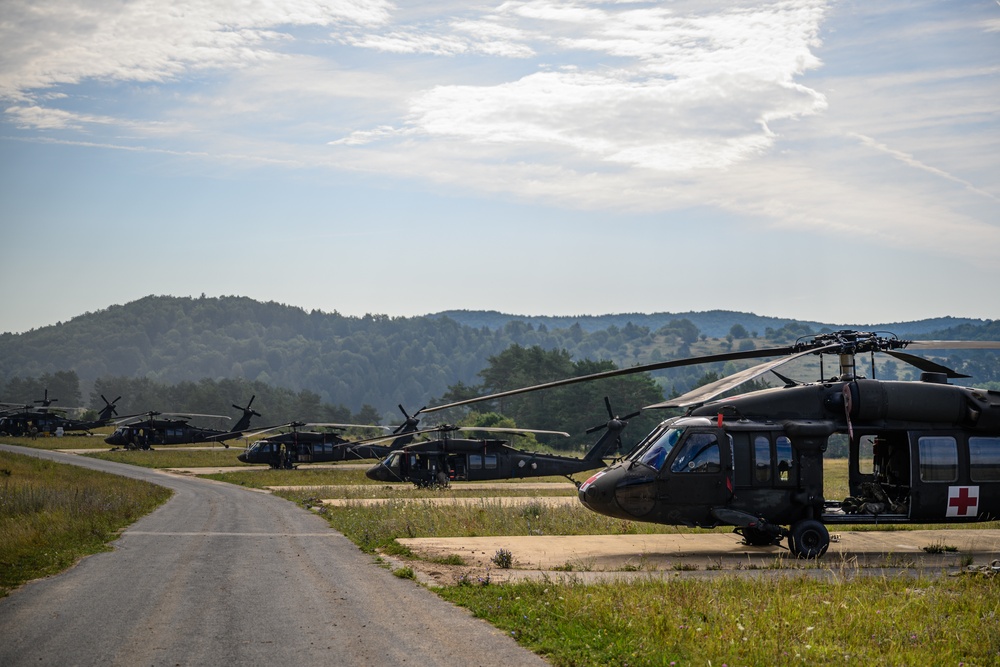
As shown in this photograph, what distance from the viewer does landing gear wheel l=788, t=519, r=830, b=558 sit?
1795 centimetres

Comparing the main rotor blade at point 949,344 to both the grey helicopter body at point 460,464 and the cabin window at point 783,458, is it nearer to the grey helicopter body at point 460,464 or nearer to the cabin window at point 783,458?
the cabin window at point 783,458

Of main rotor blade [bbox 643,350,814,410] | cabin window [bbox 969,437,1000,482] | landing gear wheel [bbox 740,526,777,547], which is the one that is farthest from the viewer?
landing gear wheel [bbox 740,526,777,547]

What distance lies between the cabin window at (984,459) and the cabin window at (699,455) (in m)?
5.53

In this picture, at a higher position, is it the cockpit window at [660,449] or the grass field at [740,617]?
the cockpit window at [660,449]

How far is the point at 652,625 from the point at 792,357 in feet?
24.3

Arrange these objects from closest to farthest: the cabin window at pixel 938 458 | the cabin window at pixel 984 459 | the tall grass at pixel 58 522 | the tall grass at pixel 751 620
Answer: the tall grass at pixel 751 620
the tall grass at pixel 58 522
the cabin window at pixel 938 458
the cabin window at pixel 984 459

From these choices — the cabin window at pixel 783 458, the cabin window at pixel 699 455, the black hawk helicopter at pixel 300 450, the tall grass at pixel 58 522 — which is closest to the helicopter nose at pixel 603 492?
the cabin window at pixel 699 455

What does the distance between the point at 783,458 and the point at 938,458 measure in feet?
11.0

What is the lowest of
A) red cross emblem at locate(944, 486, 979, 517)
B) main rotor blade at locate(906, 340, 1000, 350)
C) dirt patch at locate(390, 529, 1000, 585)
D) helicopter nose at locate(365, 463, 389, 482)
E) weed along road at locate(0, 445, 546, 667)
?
helicopter nose at locate(365, 463, 389, 482)

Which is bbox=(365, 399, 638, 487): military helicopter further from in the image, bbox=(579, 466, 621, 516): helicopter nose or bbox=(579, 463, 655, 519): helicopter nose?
bbox=(579, 463, 655, 519): helicopter nose

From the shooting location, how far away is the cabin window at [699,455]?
1800 cm

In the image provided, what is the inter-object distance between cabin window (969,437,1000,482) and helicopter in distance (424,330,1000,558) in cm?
2

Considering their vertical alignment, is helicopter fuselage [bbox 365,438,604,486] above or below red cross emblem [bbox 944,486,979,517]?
below

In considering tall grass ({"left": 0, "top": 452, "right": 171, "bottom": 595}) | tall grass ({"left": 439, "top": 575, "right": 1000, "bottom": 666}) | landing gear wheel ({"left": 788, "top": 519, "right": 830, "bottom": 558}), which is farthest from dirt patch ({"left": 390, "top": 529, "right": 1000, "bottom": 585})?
tall grass ({"left": 0, "top": 452, "right": 171, "bottom": 595})
